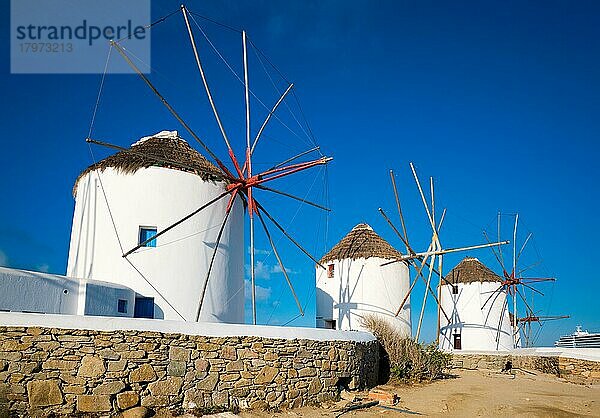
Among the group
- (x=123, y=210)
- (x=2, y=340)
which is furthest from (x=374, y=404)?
(x=123, y=210)

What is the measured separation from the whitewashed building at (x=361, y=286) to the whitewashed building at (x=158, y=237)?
291 inches

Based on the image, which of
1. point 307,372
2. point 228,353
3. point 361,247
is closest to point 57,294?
point 228,353

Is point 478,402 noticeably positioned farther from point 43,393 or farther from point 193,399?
point 43,393

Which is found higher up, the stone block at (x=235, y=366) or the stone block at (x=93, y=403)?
the stone block at (x=235, y=366)

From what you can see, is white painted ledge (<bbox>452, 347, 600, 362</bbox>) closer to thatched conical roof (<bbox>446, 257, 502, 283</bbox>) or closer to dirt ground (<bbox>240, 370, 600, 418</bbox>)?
thatched conical roof (<bbox>446, 257, 502, 283</bbox>)

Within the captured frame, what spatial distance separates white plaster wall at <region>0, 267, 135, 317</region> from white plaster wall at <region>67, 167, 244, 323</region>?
960 mm

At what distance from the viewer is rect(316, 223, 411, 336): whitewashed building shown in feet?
74.5

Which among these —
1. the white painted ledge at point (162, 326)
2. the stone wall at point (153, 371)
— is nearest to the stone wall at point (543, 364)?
the white painted ledge at point (162, 326)

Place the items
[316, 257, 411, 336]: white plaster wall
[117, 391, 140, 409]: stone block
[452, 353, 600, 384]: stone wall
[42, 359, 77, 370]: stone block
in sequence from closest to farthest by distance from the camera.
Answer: [42, 359, 77, 370]: stone block → [117, 391, 140, 409]: stone block → [452, 353, 600, 384]: stone wall → [316, 257, 411, 336]: white plaster wall

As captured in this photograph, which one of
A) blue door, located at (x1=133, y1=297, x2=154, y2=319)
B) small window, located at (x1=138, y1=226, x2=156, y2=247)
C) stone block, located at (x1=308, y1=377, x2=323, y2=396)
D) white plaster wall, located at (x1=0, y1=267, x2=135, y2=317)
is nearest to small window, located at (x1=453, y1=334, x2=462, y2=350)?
stone block, located at (x1=308, y1=377, x2=323, y2=396)

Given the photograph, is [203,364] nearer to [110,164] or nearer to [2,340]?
[2,340]

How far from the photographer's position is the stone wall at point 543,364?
22172 millimetres

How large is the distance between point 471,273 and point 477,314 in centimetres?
245

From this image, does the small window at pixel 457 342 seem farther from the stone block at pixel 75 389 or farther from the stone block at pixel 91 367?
the stone block at pixel 75 389
